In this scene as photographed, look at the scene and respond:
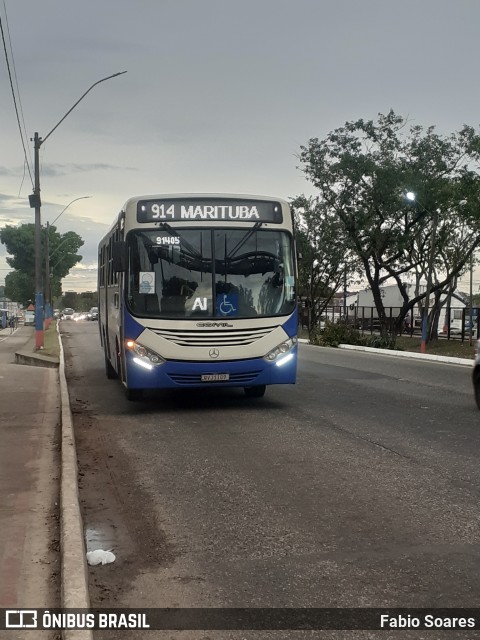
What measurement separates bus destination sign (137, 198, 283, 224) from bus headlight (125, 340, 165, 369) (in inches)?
76.6

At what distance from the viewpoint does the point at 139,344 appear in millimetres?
11133

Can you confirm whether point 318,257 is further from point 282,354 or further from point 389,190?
point 282,354

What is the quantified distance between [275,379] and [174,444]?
299cm

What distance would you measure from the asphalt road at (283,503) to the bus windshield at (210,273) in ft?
5.50

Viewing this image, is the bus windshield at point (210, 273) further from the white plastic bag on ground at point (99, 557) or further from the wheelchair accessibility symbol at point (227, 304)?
the white plastic bag on ground at point (99, 557)

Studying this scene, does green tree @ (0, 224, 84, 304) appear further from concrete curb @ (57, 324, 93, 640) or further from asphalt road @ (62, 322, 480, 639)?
concrete curb @ (57, 324, 93, 640)

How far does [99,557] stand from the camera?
5.03 m

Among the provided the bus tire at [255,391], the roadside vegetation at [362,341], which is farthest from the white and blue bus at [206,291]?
the roadside vegetation at [362,341]

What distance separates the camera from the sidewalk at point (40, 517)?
428 centimetres

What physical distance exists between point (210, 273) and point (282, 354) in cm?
171

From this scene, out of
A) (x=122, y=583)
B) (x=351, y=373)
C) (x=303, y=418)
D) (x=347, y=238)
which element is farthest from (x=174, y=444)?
(x=347, y=238)

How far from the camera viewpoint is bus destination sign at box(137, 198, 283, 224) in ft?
37.5

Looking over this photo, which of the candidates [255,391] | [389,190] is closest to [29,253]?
[389,190]

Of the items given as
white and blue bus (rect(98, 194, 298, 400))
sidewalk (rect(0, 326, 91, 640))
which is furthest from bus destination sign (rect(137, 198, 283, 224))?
sidewalk (rect(0, 326, 91, 640))
